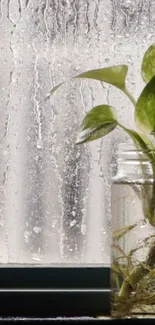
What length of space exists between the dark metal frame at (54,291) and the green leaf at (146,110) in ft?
0.88

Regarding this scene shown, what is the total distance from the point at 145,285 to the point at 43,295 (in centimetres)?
19

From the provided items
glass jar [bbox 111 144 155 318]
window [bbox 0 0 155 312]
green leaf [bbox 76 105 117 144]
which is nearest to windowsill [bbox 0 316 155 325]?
glass jar [bbox 111 144 155 318]

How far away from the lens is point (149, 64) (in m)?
0.86

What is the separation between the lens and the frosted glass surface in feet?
3.35

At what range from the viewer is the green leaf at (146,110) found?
0.83 m

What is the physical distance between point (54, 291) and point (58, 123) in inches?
10.7

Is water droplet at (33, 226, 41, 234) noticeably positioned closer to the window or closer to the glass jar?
the window

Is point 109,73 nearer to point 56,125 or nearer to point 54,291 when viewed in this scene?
point 56,125

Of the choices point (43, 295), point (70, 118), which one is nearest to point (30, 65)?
point (70, 118)

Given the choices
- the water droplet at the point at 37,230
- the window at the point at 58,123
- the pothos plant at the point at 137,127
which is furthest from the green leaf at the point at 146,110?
the water droplet at the point at 37,230

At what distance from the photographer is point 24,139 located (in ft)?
3.37

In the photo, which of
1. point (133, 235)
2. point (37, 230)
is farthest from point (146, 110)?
point (37, 230)

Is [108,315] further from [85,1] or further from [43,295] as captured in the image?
[85,1]

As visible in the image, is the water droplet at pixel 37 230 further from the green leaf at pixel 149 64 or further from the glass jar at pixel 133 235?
the green leaf at pixel 149 64
